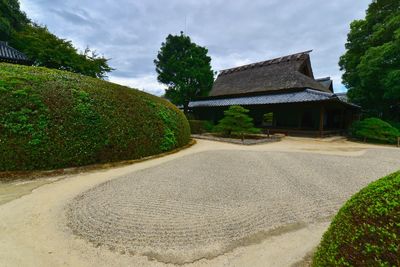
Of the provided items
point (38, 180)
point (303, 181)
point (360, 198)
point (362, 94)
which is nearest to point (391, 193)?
point (360, 198)

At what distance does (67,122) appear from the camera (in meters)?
6.00

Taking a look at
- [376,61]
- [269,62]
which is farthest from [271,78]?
[376,61]

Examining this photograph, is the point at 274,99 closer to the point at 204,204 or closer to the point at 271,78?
the point at 271,78

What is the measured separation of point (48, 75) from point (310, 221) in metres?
8.26

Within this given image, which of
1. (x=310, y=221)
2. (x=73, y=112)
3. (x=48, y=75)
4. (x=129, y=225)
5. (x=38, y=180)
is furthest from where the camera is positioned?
(x=48, y=75)

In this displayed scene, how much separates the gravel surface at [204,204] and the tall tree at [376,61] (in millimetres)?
10445

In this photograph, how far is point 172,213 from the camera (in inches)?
133

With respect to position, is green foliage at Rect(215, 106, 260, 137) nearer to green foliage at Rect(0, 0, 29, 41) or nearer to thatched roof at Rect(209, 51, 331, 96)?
thatched roof at Rect(209, 51, 331, 96)

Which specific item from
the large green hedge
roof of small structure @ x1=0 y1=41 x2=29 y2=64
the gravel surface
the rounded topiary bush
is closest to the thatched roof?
the gravel surface

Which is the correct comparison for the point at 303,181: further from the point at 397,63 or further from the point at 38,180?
the point at 397,63

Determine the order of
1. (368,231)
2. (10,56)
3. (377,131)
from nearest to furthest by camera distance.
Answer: (368,231) < (10,56) < (377,131)

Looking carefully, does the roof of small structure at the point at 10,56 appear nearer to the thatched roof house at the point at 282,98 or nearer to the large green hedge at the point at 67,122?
the large green hedge at the point at 67,122

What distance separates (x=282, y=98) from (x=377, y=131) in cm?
618

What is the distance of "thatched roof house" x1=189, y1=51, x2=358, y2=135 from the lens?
15853 mm
